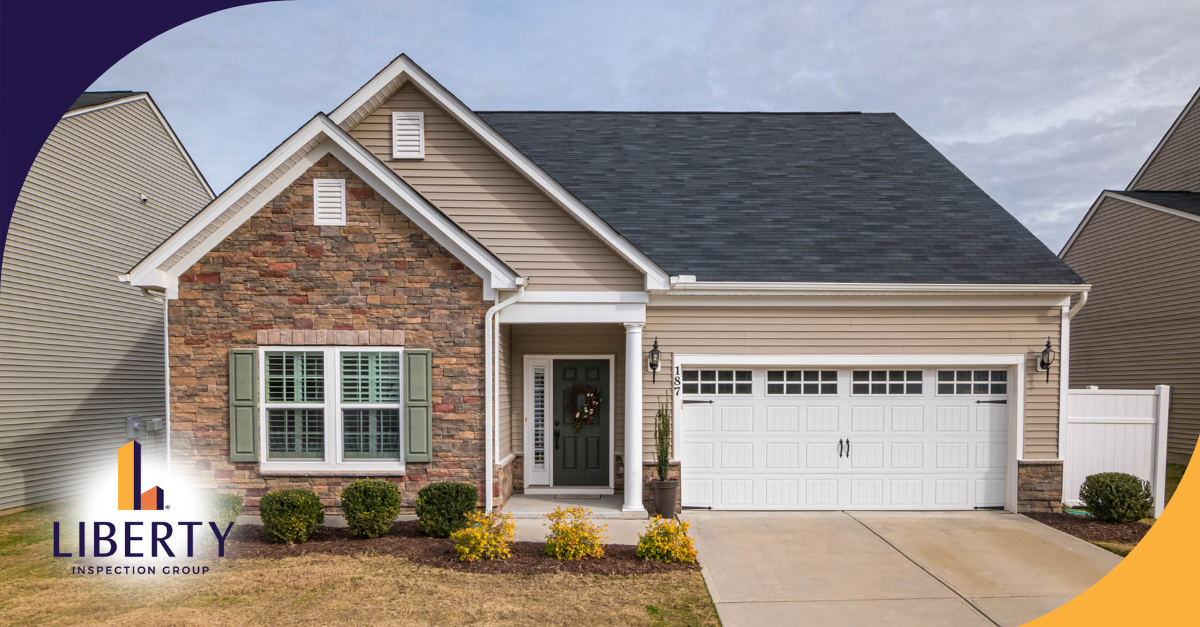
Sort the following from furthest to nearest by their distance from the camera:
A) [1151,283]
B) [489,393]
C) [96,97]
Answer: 1. [1151,283]
2. [96,97]
3. [489,393]

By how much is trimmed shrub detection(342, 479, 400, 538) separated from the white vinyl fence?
9.54m

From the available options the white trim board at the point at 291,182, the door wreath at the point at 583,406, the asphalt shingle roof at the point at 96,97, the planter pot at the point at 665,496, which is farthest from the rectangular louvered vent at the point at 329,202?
the asphalt shingle roof at the point at 96,97

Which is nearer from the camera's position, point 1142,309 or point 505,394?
point 505,394

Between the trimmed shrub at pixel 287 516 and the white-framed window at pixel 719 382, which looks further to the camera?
the white-framed window at pixel 719 382

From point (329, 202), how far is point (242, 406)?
282 centimetres

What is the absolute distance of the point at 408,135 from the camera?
9.90 meters

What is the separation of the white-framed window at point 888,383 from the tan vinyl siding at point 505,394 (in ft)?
16.7

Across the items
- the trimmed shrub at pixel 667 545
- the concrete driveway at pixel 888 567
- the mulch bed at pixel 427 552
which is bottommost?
the concrete driveway at pixel 888 567

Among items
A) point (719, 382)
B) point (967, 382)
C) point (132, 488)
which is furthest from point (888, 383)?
point (132, 488)

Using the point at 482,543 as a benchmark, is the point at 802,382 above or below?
above

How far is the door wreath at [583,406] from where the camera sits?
35.7 feet

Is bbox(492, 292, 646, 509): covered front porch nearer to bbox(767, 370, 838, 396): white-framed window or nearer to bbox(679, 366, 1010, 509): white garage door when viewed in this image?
bbox(679, 366, 1010, 509): white garage door

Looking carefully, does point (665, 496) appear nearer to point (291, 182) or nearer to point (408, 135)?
point (408, 135)

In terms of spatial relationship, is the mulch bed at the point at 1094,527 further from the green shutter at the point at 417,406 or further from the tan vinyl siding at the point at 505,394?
the green shutter at the point at 417,406
